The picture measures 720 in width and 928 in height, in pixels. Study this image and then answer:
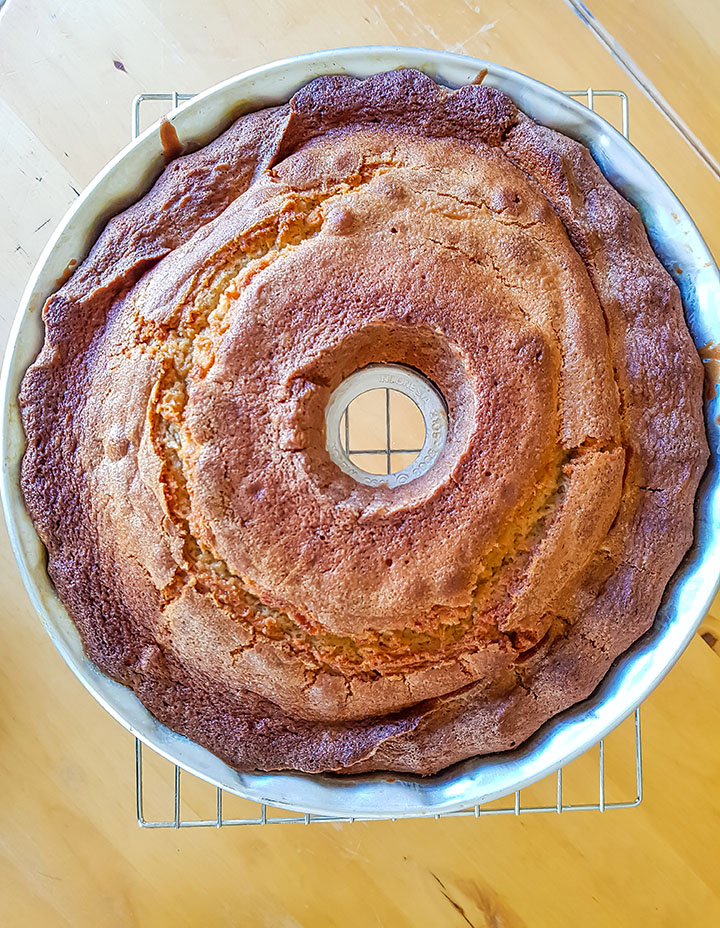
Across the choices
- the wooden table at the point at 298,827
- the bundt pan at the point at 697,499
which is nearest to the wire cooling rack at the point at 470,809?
the wooden table at the point at 298,827

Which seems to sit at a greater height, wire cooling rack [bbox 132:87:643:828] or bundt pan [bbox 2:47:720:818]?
bundt pan [bbox 2:47:720:818]

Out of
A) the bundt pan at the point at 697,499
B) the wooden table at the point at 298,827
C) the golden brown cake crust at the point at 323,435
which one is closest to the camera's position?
the golden brown cake crust at the point at 323,435

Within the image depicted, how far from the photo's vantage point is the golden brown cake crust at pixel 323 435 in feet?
3.62

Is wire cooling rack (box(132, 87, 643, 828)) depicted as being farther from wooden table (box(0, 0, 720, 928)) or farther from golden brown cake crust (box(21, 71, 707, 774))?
golden brown cake crust (box(21, 71, 707, 774))

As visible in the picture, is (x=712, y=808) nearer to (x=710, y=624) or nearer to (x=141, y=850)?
(x=710, y=624)

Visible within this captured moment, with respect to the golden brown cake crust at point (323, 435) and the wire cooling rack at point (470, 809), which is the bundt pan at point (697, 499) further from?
the wire cooling rack at point (470, 809)

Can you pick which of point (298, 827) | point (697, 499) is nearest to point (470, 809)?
point (298, 827)

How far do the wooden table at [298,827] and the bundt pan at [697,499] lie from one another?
51 cm

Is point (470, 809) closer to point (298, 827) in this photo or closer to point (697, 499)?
point (298, 827)

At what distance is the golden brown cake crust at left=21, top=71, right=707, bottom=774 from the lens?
3.62ft

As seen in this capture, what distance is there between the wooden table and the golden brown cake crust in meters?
0.55

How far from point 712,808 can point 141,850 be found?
1.28 m

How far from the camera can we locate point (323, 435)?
3.93 feet

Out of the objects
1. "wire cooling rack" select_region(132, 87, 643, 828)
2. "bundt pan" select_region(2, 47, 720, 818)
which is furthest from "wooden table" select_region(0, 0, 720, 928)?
"bundt pan" select_region(2, 47, 720, 818)
